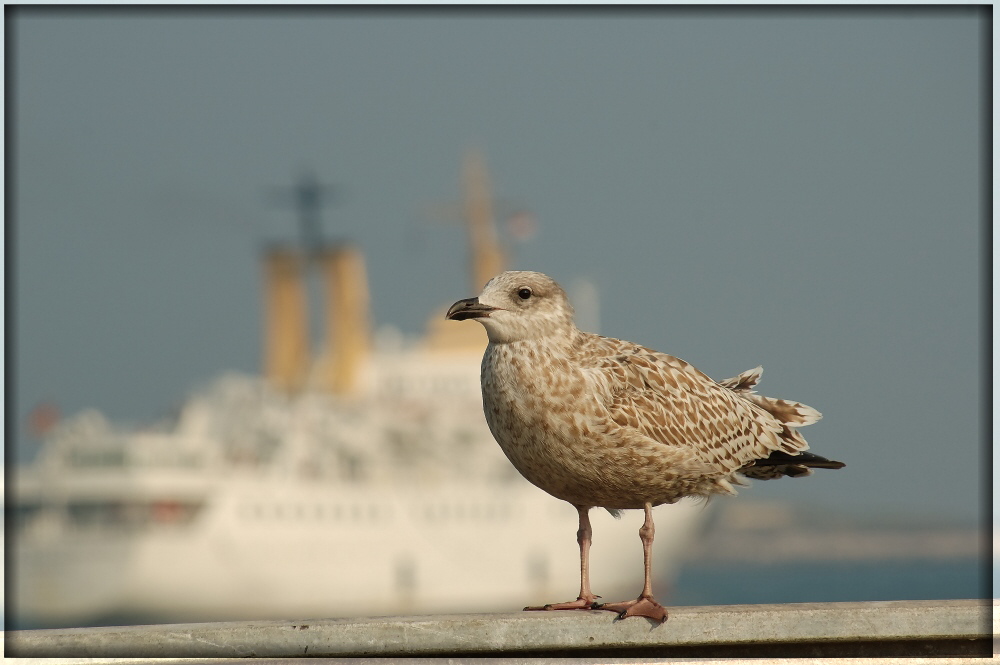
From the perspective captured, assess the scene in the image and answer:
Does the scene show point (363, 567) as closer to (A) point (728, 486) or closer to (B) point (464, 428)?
(B) point (464, 428)

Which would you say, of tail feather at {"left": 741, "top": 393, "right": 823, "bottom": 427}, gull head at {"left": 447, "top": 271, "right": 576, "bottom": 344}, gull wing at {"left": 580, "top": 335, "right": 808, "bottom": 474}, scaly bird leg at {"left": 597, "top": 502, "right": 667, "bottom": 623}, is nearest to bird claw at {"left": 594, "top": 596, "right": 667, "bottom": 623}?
scaly bird leg at {"left": 597, "top": 502, "right": 667, "bottom": 623}

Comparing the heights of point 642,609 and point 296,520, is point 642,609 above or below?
above

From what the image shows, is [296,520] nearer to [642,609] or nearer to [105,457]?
[105,457]

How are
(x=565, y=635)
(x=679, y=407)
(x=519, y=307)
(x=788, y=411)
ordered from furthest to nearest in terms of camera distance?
(x=788, y=411) → (x=679, y=407) → (x=519, y=307) → (x=565, y=635)

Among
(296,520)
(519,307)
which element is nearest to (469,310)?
(519,307)

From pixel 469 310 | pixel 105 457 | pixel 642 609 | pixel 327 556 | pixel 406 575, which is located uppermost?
pixel 469 310

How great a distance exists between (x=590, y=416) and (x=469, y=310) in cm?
70

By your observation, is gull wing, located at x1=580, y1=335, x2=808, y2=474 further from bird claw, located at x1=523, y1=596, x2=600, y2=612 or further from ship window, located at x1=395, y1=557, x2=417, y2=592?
ship window, located at x1=395, y1=557, x2=417, y2=592

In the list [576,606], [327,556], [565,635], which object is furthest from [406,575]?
[565,635]

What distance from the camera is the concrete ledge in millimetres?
5160

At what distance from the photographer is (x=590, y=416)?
5.62 metres

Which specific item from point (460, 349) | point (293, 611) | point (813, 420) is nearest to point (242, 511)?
point (293, 611)

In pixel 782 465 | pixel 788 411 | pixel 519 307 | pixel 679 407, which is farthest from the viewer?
pixel 788 411

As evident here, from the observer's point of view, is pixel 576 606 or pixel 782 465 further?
pixel 782 465
